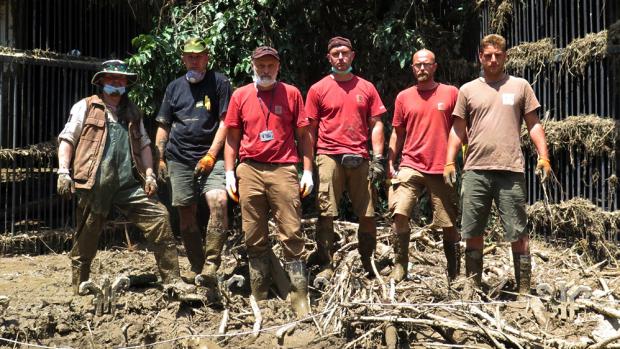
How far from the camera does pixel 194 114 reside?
686 centimetres

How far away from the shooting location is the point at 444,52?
9414 mm

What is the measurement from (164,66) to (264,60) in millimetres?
2893

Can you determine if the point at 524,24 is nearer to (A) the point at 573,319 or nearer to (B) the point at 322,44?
(B) the point at 322,44

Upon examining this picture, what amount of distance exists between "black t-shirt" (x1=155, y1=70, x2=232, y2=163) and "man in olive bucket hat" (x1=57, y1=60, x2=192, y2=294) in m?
0.32

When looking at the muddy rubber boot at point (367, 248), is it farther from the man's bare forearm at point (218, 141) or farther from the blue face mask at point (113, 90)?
the blue face mask at point (113, 90)

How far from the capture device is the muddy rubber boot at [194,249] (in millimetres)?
7070

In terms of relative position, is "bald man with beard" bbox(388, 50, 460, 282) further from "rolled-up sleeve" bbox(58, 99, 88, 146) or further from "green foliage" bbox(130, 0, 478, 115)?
"rolled-up sleeve" bbox(58, 99, 88, 146)

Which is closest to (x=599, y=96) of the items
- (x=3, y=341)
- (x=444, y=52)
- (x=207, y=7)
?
(x=444, y=52)

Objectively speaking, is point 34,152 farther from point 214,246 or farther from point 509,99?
point 509,99

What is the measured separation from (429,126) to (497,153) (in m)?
0.75

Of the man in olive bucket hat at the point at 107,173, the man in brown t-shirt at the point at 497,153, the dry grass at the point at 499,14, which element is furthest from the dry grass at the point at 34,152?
Answer: the dry grass at the point at 499,14

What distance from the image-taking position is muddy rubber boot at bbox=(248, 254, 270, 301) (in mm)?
6414

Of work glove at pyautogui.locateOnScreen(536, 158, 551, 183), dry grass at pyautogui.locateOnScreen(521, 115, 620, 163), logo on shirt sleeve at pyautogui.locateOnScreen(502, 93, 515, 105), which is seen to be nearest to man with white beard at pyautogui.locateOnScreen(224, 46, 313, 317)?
logo on shirt sleeve at pyautogui.locateOnScreen(502, 93, 515, 105)

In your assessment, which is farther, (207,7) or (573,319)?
(207,7)
